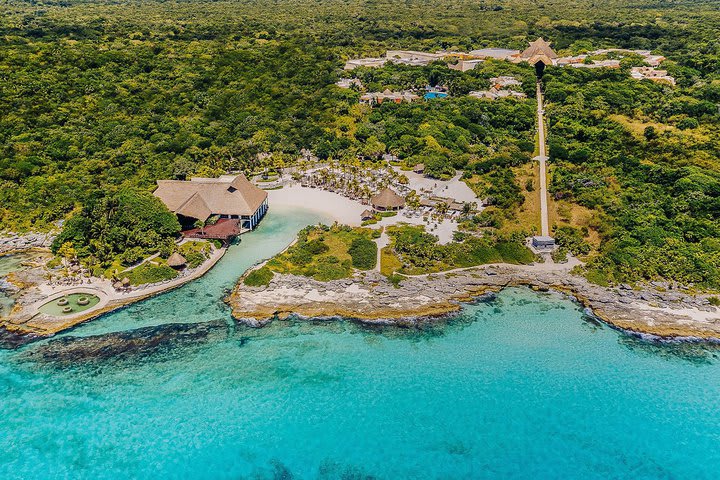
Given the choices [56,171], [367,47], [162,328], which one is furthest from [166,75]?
[162,328]

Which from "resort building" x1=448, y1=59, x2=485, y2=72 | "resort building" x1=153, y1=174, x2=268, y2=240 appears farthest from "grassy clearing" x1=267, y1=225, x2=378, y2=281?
"resort building" x1=448, y1=59, x2=485, y2=72

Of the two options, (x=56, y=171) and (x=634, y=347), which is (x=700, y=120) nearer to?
(x=634, y=347)

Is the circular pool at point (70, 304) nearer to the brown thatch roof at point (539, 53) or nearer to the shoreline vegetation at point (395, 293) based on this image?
the shoreline vegetation at point (395, 293)

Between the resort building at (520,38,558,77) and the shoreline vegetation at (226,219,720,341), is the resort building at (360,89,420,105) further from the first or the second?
the shoreline vegetation at (226,219,720,341)

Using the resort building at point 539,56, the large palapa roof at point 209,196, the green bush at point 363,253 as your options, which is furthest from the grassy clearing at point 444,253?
the resort building at point 539,56

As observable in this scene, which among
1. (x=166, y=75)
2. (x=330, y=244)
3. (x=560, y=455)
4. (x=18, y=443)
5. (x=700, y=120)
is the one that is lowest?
(x=560, y=455)

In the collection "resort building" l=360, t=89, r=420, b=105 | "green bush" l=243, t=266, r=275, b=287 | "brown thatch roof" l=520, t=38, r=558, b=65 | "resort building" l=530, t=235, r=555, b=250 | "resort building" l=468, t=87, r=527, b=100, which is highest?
"brown thatch roof" l=520, t=38, r=558, b=65

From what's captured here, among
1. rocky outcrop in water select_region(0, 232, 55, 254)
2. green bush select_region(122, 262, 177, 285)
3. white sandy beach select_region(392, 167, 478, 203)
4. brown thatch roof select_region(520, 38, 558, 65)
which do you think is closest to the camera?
green bush select_region(122, 262, 177, 285)
